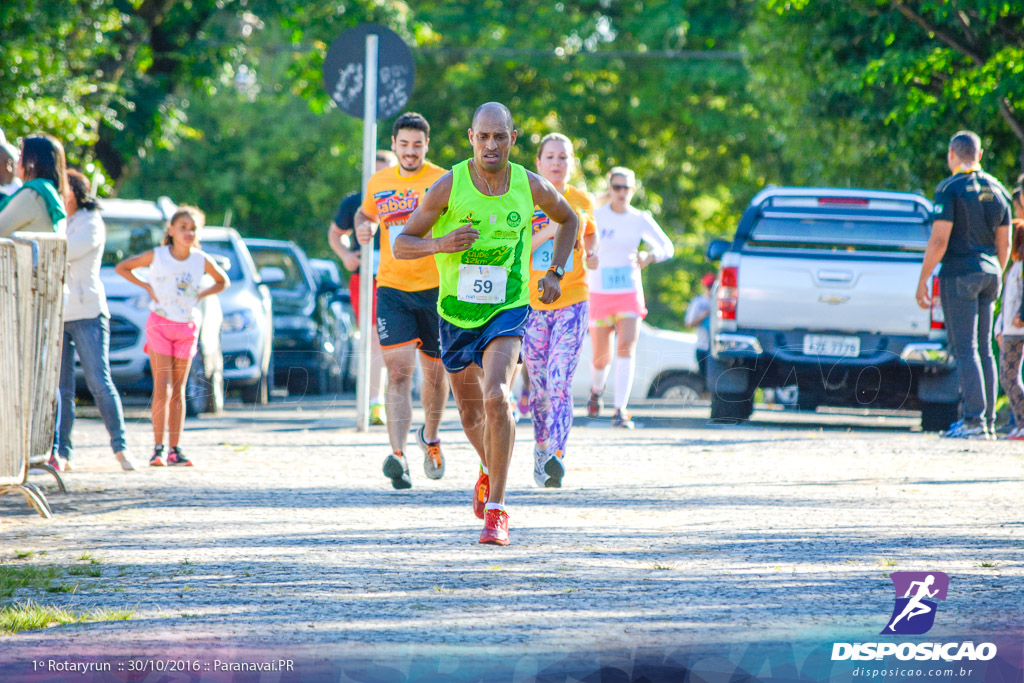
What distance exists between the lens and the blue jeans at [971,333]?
1105 cm

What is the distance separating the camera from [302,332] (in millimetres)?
18234

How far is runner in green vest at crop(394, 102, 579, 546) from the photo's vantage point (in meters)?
6.55

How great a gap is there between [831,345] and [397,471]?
536cm

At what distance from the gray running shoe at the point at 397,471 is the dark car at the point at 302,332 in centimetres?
925

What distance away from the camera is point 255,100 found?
44062 mm

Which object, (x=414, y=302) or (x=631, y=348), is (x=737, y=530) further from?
(x=631, y=348)

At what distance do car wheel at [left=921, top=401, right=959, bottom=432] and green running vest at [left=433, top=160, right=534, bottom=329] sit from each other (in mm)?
6699

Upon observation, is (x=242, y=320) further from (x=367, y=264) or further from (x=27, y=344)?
(x=27, y=344)

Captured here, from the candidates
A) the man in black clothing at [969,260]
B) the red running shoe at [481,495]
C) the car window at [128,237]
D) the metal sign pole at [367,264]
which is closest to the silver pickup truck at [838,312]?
the man in black clothing at [969,260]

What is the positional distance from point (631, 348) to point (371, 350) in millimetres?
2164

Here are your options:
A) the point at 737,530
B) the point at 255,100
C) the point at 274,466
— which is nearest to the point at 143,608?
the point at 737,530

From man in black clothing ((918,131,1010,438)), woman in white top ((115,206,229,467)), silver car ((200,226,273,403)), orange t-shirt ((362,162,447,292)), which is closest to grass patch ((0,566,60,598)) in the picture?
orange t-shirt ((362,162,447,292))

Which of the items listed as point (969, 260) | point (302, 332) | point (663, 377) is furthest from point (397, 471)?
point (302, 332)

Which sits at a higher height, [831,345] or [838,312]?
[838,312]
